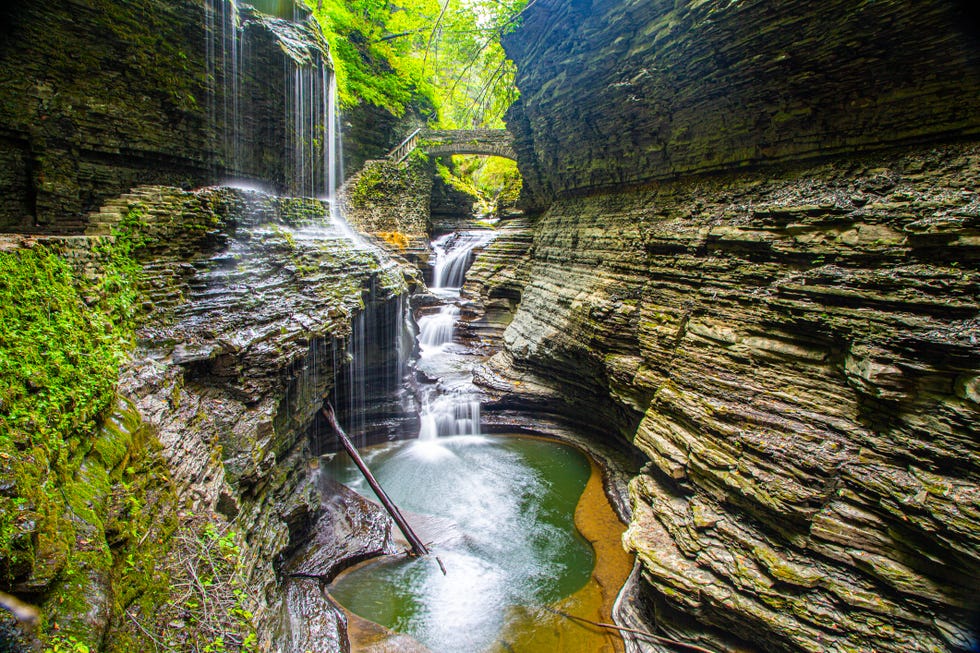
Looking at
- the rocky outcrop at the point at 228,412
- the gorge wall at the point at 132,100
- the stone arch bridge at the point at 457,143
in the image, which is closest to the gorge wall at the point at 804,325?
the rocky outcrop at the point at 228,412

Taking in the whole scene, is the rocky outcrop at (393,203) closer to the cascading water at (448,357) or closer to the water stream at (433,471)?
the cascading water at (448,357)

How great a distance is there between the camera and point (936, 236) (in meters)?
4.28

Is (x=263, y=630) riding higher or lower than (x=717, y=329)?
lower

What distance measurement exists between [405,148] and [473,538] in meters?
18.8

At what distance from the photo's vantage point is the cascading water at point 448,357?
10930 millimetres

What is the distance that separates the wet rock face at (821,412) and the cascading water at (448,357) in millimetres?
5360

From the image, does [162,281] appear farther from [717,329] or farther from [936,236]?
[936,236]

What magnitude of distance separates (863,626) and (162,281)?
8.92 m

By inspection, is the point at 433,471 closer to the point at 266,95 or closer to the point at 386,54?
the point at 266,95

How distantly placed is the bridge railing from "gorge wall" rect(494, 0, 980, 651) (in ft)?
44.1

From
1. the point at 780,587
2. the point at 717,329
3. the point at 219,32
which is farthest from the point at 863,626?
the point at 219,32

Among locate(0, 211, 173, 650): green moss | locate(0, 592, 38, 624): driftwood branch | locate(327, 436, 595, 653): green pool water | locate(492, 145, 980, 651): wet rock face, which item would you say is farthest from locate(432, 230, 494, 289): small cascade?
locate(0, 592, 38, 624): driftwood branch

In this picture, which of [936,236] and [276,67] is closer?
[936,236]

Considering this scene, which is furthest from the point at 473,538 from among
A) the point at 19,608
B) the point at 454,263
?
the point at 454,263
